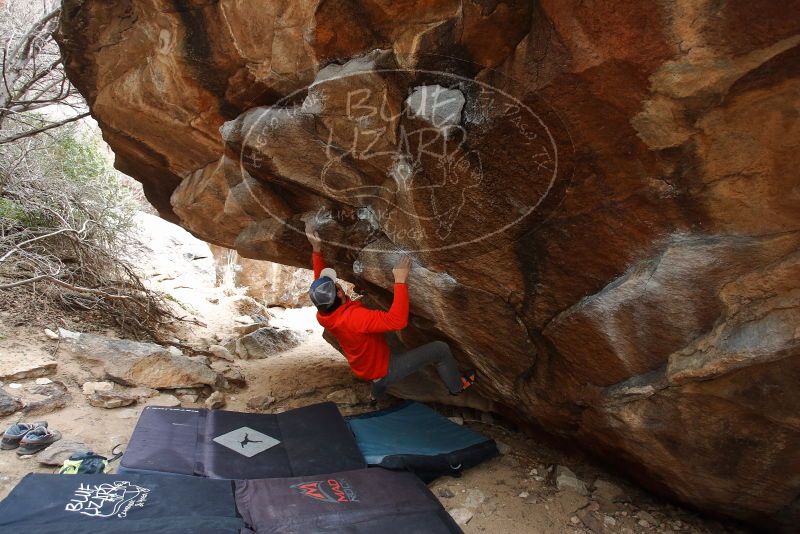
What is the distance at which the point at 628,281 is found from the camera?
2.24m

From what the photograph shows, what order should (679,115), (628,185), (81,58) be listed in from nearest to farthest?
1. (679,115)
2. (628,185)
3. (81,58)

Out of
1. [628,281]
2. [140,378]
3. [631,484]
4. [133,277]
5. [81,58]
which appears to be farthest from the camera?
[133,277]

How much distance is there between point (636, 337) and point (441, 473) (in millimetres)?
1612

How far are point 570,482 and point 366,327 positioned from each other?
1.62m

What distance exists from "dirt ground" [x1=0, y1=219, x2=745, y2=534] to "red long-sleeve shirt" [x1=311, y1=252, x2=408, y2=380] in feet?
2.85

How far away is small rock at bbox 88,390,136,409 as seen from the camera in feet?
12.3

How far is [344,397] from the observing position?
14.9ft

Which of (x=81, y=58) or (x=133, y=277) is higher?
(x=81, y=58)

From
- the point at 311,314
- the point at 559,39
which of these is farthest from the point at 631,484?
the point at 311,314

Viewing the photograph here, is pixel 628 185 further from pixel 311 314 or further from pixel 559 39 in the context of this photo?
pixel 311 314

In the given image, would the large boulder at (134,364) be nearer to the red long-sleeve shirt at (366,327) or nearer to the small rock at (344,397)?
the small rock at (344,397)

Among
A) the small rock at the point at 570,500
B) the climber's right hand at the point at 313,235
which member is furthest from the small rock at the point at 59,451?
the small rock at the point at 570,500

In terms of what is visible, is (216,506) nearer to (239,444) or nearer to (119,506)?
(119,506)

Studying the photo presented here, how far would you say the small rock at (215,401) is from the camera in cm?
414
